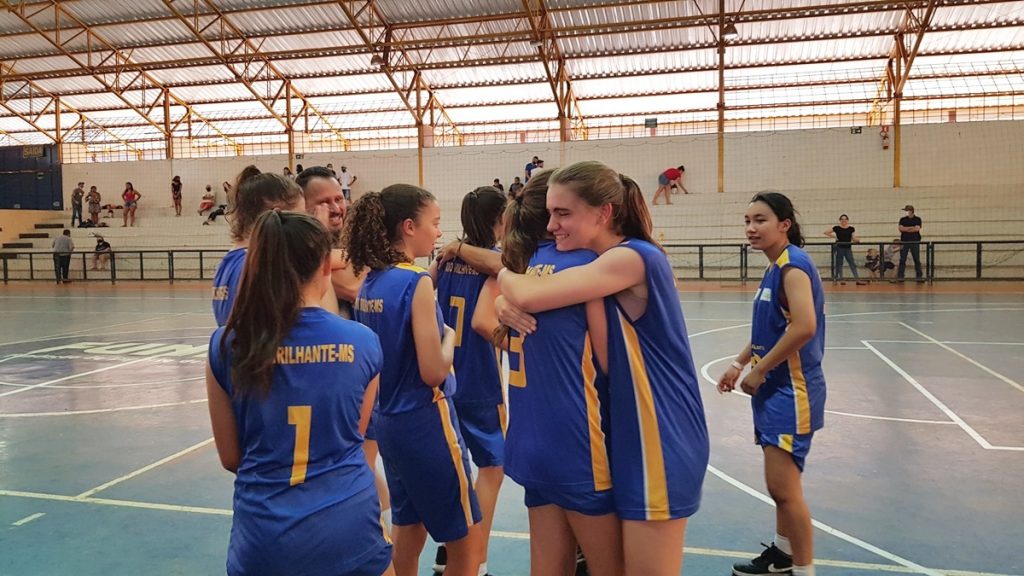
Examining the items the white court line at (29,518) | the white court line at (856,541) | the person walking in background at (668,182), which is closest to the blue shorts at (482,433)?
the white court line at (856,541)

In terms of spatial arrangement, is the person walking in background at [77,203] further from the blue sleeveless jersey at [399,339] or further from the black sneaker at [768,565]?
the black sneaker at [768,565]

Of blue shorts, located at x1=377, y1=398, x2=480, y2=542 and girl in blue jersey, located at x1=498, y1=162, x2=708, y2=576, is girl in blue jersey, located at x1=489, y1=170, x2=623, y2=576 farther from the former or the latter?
blue shorts, located at x1=377, y1=398, x2=480, y2=542

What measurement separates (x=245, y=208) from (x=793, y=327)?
229cm

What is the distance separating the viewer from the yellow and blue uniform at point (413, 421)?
2537 millimetres

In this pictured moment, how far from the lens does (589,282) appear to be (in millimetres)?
1892

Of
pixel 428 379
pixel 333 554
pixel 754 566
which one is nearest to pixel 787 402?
pixel 754 566

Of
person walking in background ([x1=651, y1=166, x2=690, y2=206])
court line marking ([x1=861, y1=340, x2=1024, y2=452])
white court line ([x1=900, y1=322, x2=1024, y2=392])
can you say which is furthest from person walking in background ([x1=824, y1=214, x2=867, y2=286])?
court line marking ([x1=861, y1=340, x2=1024, y2=452])

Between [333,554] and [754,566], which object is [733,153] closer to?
[754,566]

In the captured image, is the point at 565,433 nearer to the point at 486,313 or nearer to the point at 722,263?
the point at 486,313

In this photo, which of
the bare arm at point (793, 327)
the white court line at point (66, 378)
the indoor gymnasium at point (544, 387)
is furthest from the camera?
the white court line at point (66, 378)

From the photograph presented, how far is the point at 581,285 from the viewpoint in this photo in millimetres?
1892

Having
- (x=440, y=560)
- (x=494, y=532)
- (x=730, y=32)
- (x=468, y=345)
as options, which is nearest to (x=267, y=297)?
(x=468, y=345)

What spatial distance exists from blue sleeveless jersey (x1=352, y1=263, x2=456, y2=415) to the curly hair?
0.23 ft

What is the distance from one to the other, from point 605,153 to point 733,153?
14.5 ft
